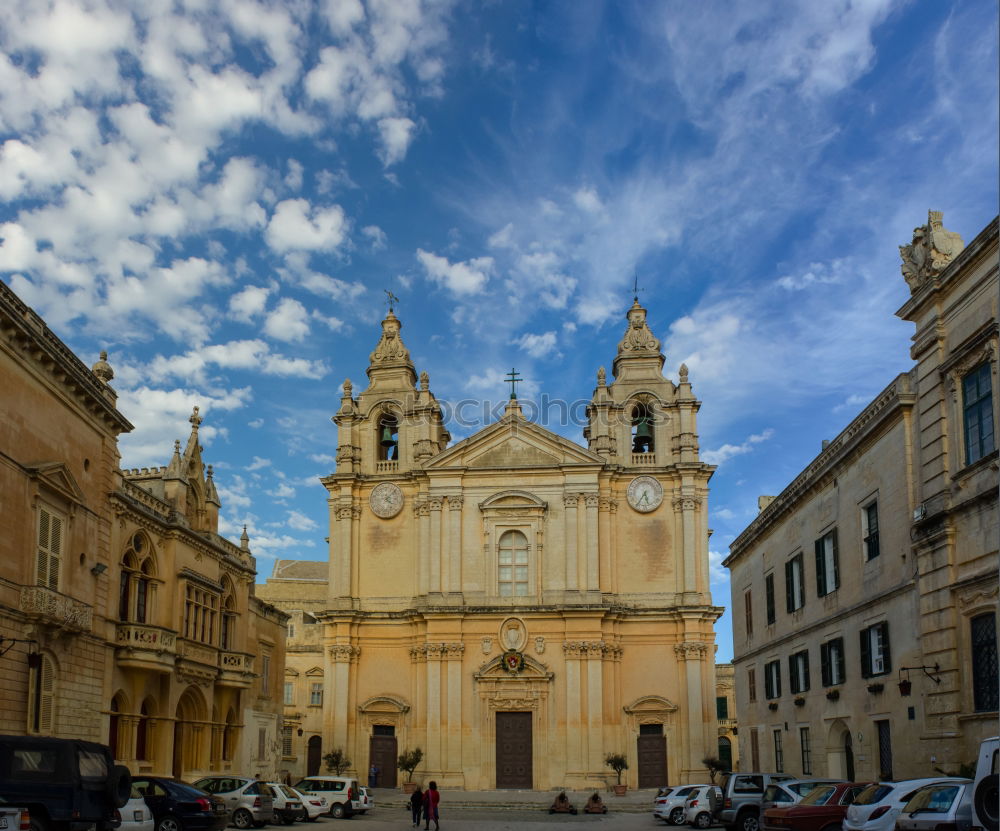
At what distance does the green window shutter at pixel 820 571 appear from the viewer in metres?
30.8

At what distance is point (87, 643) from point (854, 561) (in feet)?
60.8

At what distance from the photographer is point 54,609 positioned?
24.2m

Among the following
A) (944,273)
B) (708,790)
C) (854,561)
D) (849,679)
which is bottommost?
(708,790)

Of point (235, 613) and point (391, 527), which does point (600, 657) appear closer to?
point (391, 527)

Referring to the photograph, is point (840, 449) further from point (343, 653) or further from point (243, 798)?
point (343, 653)

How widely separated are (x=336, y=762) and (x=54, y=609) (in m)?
24.2

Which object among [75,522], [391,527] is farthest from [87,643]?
[391,527]

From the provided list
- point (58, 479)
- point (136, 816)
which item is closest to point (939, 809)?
point (136, 816)

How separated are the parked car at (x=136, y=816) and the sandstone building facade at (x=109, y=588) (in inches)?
139

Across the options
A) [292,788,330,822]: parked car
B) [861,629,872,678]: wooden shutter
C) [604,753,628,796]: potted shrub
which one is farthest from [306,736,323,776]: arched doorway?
[861,629,872,678]: wooden shutter

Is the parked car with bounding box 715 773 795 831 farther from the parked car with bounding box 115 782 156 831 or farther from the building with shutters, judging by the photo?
the parked car with bounding box 115 782 156 831

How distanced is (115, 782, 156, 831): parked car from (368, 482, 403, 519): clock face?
29.0 m

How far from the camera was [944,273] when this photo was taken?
70.6ft

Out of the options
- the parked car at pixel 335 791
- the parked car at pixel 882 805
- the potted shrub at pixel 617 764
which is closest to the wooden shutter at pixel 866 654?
the parked car at pixel 882 805
